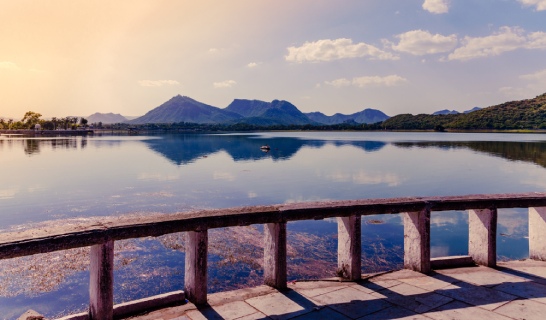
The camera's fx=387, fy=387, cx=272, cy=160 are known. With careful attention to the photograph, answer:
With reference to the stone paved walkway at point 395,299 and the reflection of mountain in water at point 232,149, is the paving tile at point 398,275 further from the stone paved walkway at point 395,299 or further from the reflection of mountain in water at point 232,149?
the reflection of mountain in water at point 232,149

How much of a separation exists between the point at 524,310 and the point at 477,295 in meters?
0.64

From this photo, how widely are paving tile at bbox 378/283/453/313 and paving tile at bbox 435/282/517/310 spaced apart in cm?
23

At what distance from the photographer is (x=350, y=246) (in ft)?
20.6

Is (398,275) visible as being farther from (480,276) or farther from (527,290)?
(527,290)

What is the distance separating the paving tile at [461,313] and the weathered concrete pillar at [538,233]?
3234 mm

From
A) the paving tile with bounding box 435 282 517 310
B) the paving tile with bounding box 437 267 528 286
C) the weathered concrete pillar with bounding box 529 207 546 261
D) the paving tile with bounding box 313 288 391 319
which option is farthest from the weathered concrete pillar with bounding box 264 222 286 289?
the weathered concrete pillar with bounding box 529 207 546 261

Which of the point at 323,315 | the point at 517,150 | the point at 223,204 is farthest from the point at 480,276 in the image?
the point at 517,150

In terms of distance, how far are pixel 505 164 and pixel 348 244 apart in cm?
6883

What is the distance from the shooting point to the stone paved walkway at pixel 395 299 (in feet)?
16.5

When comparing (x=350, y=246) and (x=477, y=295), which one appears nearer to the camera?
(x=477, y=295)

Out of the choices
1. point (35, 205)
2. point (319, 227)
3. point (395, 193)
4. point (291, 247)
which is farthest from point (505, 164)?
point (35, 205)

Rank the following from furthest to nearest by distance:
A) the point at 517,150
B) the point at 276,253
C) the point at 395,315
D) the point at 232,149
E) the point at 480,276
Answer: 1. the point at 232,149
2. the point at 517,150
3. the point at 480,276
4. the point at 276,253
5. the point at 395,315

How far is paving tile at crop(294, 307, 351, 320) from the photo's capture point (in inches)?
193

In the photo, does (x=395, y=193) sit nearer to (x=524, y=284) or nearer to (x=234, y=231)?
(x=234, y=231)
